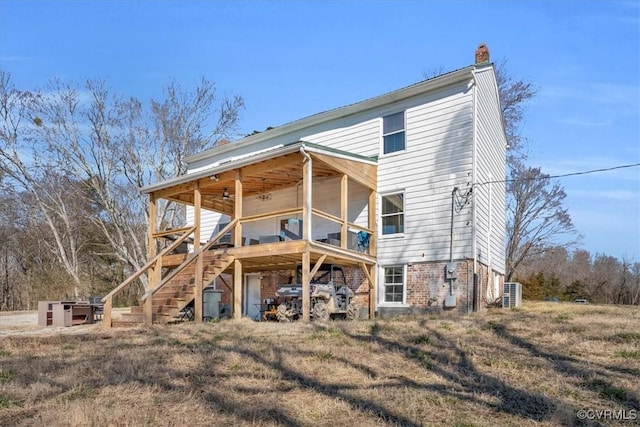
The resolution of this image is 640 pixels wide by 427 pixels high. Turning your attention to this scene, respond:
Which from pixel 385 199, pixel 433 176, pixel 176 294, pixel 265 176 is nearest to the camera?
pixel 176 294

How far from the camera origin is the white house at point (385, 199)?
1269cm

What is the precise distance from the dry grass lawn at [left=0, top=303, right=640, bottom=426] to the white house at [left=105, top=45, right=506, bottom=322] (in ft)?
12.0

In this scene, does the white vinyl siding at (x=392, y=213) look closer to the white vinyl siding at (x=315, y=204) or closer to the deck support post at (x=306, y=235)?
the white vinyl siding at (x=315, y=204)

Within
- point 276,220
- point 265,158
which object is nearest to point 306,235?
point 265,158

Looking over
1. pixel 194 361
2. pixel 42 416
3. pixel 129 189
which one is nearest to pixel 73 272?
pixel 129 189

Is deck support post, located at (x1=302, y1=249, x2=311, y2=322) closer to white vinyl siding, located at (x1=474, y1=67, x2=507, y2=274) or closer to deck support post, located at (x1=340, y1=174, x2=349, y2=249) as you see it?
deck support post, located at (x1=340, y1=174, x2=349, y2=249)

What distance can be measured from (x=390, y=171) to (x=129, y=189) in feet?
59.9

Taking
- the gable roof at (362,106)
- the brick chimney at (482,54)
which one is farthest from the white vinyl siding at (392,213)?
the brick chimney at (482,54)

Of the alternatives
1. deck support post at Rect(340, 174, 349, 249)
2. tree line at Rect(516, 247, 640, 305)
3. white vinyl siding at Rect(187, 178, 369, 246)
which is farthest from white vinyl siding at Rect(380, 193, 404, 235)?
tree line at Rect(516, 247, 640, 305)

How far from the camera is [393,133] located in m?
14.6

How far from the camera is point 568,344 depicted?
24.8ft

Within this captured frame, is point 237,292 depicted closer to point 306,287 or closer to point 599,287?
point 306,287

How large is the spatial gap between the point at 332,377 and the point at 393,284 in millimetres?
8535

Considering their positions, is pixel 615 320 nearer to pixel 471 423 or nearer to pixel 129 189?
pixel 471 423
